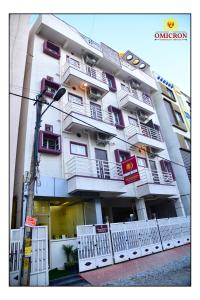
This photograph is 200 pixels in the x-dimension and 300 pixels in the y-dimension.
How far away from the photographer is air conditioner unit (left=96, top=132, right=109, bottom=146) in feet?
38.0

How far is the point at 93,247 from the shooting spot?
7.50 metres

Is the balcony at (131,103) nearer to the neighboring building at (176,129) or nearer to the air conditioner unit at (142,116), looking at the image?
the air conditioner unit at (142,116)

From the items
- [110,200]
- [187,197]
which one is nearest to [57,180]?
[110,200]

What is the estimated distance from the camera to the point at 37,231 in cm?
631

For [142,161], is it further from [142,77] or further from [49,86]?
[142,77]

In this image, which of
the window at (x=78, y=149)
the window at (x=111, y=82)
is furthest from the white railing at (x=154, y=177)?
the window at (x=111, y=82)

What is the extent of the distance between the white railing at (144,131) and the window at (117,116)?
573 mm

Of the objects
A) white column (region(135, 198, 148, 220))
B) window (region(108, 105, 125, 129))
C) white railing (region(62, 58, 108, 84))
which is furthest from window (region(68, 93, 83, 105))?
white column (region(135, 198, 148, 220))

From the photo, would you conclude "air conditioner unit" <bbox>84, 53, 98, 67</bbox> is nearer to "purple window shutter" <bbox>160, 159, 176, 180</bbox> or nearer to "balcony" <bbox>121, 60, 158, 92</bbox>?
"balcony" <bbox>121, 60, 158, 92</bbox>

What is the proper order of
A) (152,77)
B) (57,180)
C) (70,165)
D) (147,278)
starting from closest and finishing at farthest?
(147,278)
(57,180)
(70,165)
(152,77)

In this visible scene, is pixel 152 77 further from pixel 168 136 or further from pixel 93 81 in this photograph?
pixel 93 81

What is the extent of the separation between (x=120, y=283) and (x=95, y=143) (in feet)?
24.1

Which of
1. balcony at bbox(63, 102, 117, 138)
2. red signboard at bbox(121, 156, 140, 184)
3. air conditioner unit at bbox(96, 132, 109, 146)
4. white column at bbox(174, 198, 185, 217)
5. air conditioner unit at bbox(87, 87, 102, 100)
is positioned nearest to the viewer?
red signboard at bbox(121, 156, 140, 184)

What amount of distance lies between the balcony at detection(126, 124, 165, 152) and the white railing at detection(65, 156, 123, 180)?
2.62 metres
